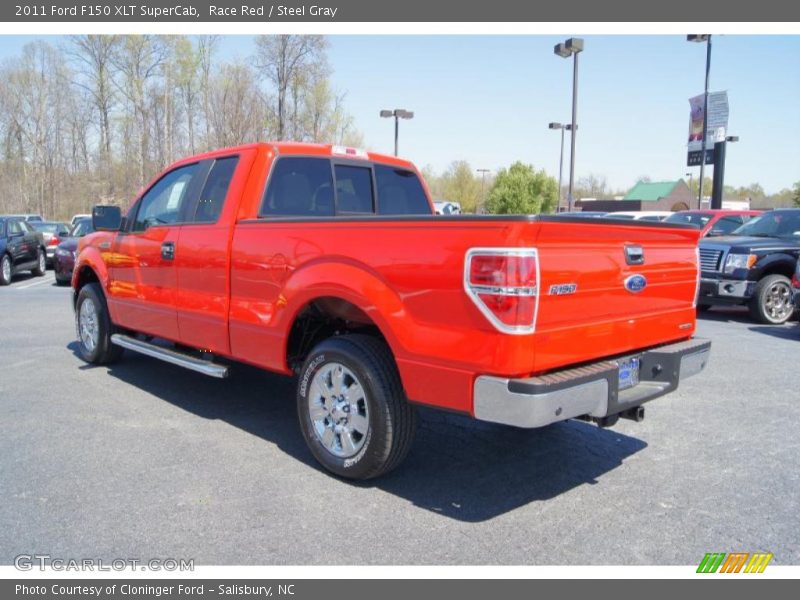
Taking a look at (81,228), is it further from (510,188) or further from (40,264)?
(510,188)

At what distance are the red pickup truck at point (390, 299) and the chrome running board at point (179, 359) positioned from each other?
0.02m

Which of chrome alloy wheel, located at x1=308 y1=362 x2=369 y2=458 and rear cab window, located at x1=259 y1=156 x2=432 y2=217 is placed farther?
rear cab window, located at x1=259 y1=156 x2=432 y2=217

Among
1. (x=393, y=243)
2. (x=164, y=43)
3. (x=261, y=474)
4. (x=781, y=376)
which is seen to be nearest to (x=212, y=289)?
(x=261, y=474)

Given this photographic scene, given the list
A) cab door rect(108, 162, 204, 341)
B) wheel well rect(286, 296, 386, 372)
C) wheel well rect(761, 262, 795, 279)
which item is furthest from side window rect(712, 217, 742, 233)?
cab door rect(108, 162, 204, 341)

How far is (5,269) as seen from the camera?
51.0ft

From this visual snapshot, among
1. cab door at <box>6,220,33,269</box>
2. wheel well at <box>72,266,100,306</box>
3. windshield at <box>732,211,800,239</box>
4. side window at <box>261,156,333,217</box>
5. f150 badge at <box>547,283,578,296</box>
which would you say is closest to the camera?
f150 badge at <box>547,283,578,296</box>

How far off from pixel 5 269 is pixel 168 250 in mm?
12807

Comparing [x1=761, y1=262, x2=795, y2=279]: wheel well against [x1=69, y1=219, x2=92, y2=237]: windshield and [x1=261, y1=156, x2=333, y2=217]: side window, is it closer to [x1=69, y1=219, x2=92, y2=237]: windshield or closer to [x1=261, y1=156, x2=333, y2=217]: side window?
[x1=261, y1=156, x2=333, y2=217]: side window

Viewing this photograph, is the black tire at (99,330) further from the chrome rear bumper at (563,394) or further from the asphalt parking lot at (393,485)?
the chrome rear bumper at (563,394)

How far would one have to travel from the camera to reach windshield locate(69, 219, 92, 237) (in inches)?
636

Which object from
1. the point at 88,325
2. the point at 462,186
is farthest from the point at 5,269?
the point at 462,186

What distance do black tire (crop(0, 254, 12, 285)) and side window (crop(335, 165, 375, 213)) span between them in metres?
13.5

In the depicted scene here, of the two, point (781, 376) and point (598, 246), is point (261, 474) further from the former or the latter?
point (781, 376)

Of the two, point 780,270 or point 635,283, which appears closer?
point 635,283
